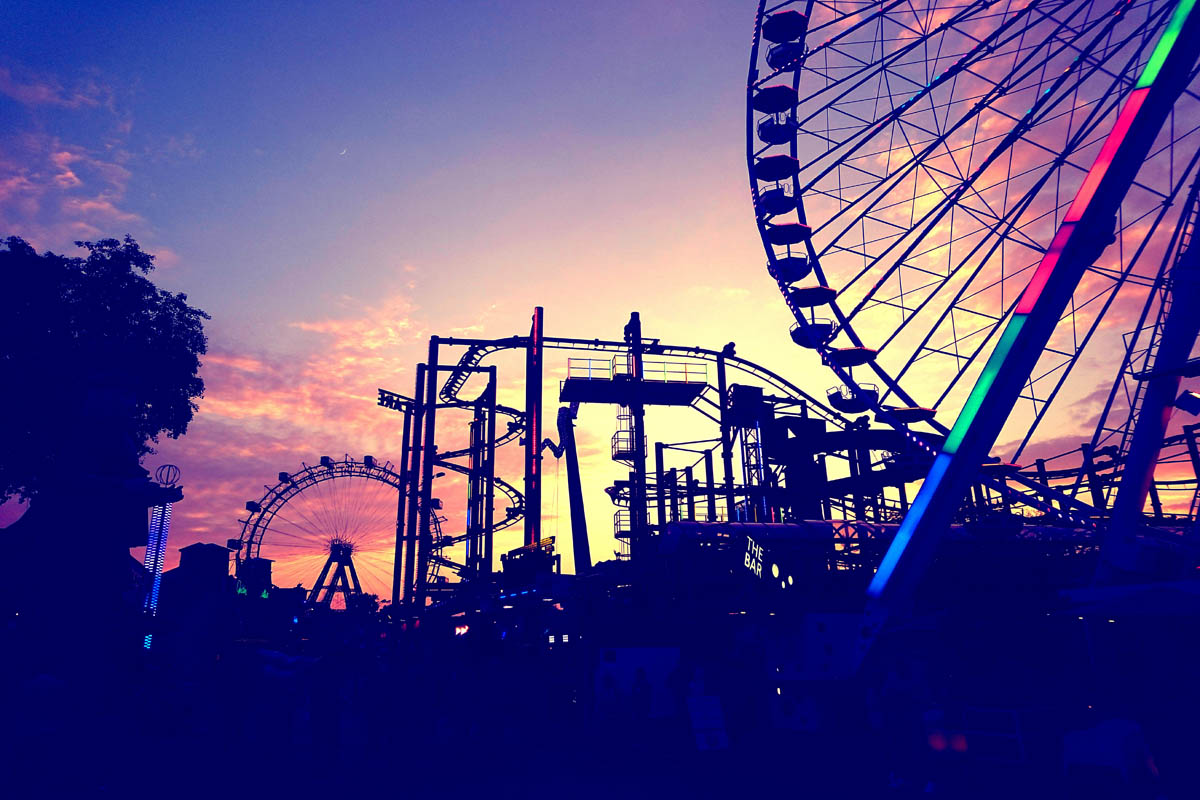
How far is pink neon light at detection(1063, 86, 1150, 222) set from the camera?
894cm

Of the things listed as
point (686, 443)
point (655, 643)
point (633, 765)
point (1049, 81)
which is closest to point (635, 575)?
point (655, 643)

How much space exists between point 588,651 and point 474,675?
2.91 m

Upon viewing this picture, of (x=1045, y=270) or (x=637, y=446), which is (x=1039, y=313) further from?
(x=637, y=446)

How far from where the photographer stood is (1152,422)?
10.0 m

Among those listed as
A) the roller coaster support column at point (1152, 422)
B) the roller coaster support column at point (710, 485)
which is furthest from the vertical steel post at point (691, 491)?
the roller coaster support column at point (1152, 422)

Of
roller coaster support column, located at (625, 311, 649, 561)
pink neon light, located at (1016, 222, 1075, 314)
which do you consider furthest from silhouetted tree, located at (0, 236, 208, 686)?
pink neon light, located at (1016, 222, 1075, 314)

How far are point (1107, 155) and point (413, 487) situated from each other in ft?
86.1

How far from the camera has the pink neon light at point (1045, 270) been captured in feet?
29.7

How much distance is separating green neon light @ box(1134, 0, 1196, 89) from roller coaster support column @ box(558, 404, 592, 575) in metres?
19.5

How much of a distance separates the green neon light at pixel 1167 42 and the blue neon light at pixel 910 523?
5801 mm

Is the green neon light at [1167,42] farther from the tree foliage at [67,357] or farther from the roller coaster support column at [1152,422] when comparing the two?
the tree foliage at [67,357]

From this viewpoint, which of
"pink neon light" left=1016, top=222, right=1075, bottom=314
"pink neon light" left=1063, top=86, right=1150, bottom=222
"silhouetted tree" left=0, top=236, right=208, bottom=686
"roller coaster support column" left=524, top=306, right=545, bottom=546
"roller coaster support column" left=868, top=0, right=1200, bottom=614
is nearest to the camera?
"roller coaster support column" left=868, top=0, right=1200, bottom=614

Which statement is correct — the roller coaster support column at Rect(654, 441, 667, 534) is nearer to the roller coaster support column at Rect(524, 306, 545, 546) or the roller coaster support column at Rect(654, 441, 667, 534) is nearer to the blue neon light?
the roller coaster support column at Rect(524, 306, 545, 546)

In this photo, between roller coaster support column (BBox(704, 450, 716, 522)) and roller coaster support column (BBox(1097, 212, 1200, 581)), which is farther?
roller coaster support column (BBox(704, 450, 716, 522))
